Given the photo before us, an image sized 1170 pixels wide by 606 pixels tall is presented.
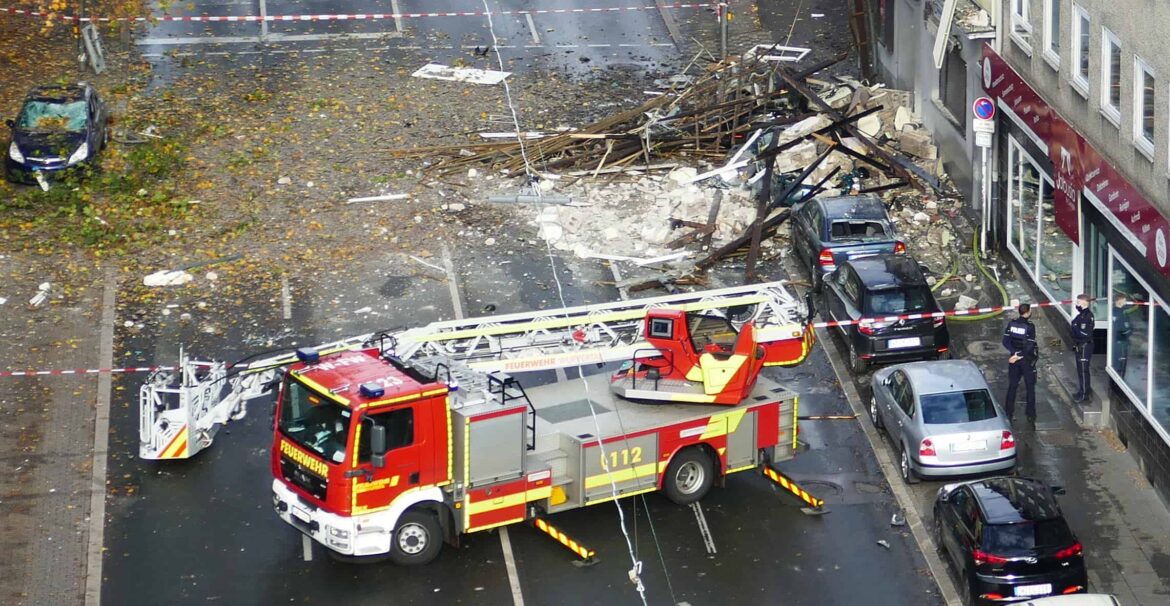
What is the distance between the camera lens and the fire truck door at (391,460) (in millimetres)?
17953

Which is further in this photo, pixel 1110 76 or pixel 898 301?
pixel 898 301

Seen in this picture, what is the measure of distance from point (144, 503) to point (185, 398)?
1.42 meters

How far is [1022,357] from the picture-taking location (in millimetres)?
22547

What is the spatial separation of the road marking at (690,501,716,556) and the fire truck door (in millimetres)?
3597

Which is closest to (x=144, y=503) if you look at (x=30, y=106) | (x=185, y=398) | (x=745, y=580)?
(x=185, y=398)

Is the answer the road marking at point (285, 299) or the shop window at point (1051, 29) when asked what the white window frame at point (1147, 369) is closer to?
the shop window at point (1051, 29)

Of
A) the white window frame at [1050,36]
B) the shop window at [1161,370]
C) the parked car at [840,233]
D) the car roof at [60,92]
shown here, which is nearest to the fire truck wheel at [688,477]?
the shop window at [1161,370]

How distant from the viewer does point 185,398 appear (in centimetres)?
2089

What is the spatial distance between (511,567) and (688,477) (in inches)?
102

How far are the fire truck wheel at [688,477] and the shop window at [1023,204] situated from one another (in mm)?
9112

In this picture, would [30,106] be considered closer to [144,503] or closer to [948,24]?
[144,503]

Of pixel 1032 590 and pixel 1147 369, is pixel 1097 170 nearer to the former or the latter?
pixel 1147 369

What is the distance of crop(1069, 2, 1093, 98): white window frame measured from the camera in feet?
77.3

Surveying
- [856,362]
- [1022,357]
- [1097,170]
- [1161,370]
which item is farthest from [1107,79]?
[856,362]
